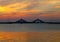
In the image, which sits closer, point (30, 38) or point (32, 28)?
point (30, 38)

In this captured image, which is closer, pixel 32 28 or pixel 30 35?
pixel 30 35

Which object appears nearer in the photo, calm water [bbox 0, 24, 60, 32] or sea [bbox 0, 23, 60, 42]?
sea [bbox 0, 23, 60, 42]

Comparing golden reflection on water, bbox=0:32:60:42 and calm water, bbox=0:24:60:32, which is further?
calm water, bbox=0:24:60:32

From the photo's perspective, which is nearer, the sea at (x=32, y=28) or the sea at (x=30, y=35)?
the sea at (x=30, y=35)

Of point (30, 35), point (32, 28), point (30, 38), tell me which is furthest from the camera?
point (32, 28)

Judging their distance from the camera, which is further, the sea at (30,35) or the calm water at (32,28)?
the calm water at (32,28)

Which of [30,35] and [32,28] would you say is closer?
[30,35]

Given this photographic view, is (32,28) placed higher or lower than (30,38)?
higher

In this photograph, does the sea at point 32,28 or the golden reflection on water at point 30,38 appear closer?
the golden reflection on water at point 30,38

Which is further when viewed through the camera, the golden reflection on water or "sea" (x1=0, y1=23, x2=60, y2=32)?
"sea" (x1=0, y1=23, x2=60, y2=32)

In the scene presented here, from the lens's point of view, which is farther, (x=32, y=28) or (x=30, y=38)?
(x=32, y=28)

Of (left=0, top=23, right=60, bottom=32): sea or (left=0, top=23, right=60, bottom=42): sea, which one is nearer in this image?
(left=0, top=23, right=60, bottom=42): sea

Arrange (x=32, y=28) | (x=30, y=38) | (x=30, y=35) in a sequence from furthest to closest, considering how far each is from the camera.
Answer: (x=32, y=28), (x=30, y=35), (x=30, y=38)
